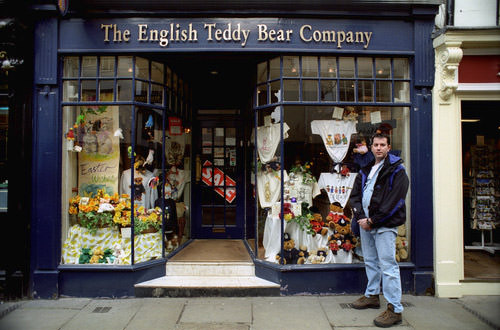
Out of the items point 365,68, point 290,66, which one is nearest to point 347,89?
point 365,68

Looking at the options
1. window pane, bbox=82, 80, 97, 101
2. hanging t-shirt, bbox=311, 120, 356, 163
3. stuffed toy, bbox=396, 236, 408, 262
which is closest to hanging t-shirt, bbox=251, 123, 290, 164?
hanging t-shirt, bbox=311, 120, 356, 163

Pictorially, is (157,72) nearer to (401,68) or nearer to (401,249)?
(401,68)

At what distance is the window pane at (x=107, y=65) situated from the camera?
5.55 metres

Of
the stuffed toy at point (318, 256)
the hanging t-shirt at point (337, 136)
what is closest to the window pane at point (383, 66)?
the hanging t-shirt at point (337, 136)

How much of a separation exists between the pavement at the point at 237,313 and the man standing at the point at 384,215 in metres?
0.41

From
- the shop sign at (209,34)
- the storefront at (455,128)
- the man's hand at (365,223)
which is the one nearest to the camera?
the man's hand at (365,223)

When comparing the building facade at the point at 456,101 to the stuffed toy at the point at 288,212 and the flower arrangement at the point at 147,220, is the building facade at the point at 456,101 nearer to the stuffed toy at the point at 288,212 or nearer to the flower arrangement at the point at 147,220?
the stuffed toy at the point at 288,212

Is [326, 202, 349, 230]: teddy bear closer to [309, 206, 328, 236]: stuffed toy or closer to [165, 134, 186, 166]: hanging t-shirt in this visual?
[309, 206, 328, 236]: stuffed toy

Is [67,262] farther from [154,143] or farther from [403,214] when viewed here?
[403,214]

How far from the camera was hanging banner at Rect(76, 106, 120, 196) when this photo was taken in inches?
223

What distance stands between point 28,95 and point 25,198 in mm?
1641

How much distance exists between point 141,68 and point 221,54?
1.37 m

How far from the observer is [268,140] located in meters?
5.91

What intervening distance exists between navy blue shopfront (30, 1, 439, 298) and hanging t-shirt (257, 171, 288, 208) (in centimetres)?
111
